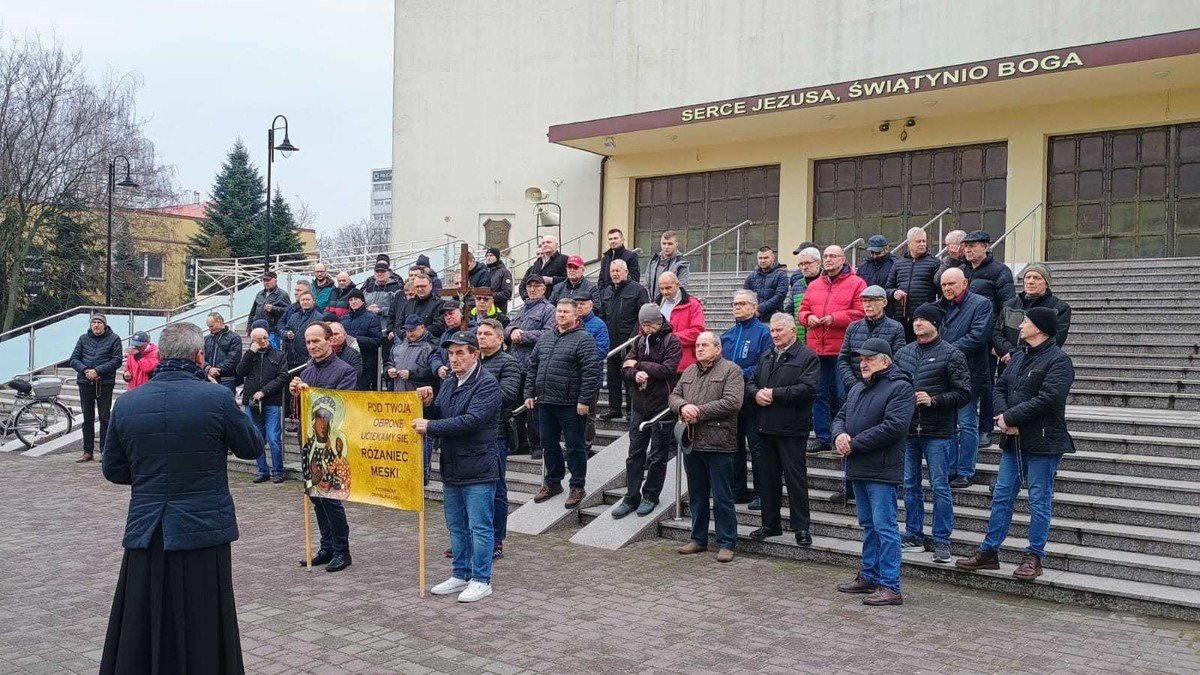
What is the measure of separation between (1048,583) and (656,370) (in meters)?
3.70

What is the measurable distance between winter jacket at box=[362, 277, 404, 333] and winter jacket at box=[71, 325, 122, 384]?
389 cm

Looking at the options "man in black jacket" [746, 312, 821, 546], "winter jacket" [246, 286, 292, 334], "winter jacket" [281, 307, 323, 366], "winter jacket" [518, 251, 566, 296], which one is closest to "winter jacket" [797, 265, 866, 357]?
"man in black jacket" [746, 312, 821, 546]

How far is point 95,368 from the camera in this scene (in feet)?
46.0

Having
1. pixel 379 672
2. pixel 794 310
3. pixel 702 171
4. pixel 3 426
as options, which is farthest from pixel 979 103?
pixel 3 426

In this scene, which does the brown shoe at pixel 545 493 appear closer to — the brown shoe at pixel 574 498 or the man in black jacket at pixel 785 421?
the brown shoe at pixel 574 498

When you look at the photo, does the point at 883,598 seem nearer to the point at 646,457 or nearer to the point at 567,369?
the point at 646,457

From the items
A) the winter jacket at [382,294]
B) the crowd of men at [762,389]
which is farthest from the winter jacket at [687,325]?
the winter jacket at [382,294]

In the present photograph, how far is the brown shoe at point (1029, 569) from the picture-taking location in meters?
6.97

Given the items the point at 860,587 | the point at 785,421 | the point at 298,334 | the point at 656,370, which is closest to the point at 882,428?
the point at 860,587

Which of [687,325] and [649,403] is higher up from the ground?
[687,325]

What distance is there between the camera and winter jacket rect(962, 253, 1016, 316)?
9031 mm

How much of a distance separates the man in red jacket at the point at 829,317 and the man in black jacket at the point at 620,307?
88.7 inches

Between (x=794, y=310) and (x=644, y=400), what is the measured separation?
2317mm

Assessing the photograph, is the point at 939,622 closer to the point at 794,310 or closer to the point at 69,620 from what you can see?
the point at 794,310
